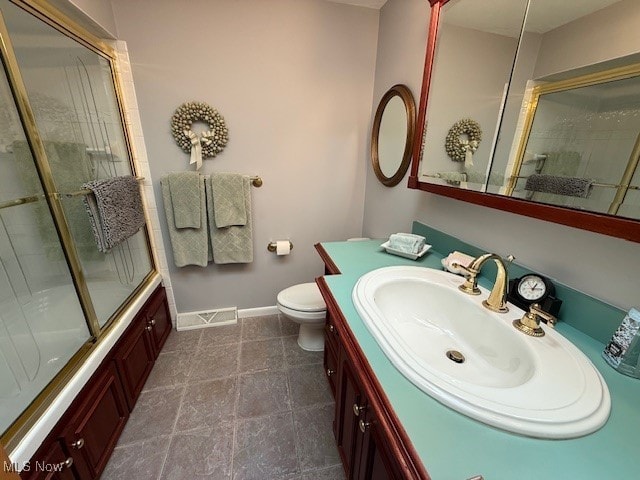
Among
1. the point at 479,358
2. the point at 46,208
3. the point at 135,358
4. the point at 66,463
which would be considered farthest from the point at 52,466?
the point at 479,358

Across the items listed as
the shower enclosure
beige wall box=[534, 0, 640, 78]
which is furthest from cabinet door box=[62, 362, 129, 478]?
beige wall box=[534, 0, 640, 78]

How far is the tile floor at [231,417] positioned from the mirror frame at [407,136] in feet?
4.37

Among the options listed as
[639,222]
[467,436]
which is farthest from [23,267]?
[639,222]

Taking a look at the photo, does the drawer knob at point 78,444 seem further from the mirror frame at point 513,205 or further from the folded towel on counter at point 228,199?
the mirror frame at point 513,205

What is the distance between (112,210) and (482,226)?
1.77m

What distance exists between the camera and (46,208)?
3.74 ft

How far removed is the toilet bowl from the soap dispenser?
4.03ft

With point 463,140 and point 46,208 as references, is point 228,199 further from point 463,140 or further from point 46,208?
point 463,140

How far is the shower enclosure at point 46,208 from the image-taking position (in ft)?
3.28

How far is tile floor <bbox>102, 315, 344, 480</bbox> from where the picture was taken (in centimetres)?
118

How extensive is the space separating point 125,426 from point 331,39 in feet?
8.55

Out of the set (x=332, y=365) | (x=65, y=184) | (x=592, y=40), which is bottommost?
(x=332, y=365)

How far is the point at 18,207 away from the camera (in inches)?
43.6

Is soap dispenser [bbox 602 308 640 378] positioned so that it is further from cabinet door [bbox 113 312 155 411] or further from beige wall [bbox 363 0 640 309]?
cabinet door [bbox 113 312 155 411]
